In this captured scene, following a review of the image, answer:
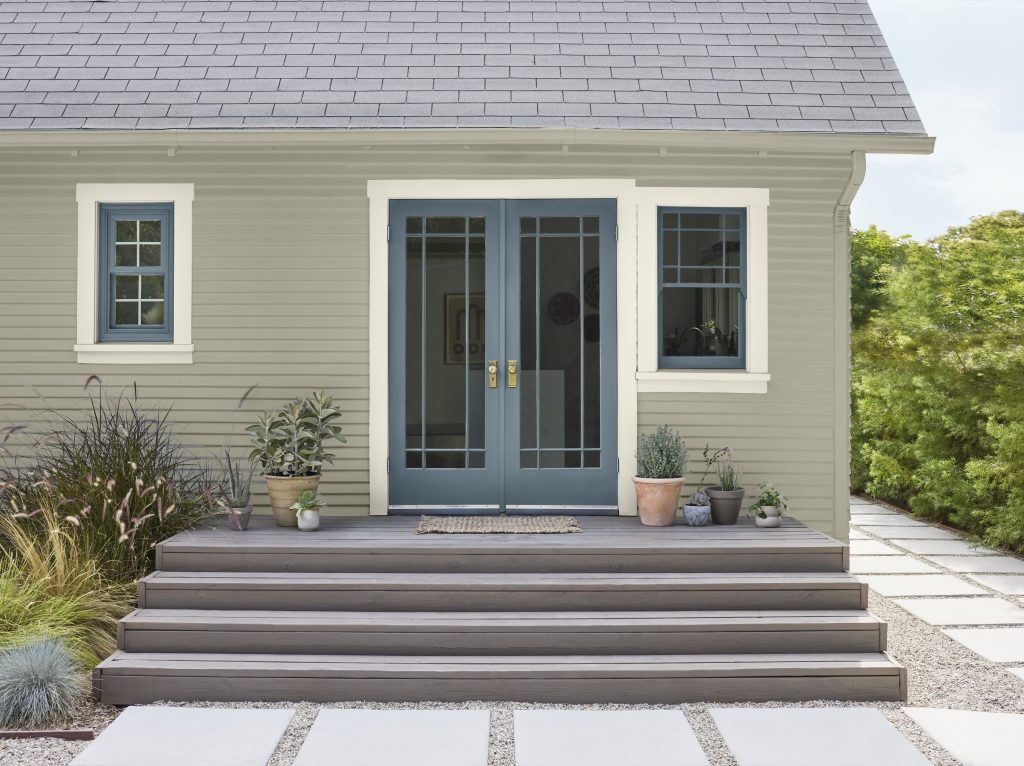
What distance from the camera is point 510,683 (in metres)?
3.84

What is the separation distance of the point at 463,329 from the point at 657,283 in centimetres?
128

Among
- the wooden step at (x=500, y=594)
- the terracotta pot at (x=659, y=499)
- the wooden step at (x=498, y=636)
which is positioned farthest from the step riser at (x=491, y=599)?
the terracotta pot at (x=659, y=499)

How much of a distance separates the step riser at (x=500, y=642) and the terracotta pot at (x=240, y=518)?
37.3 inches

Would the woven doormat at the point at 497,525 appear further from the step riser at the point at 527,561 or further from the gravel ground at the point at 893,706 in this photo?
the gravel ground at the point at 893,706

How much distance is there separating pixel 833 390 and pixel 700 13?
2.85m

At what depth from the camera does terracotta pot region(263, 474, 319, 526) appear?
16.7 ft

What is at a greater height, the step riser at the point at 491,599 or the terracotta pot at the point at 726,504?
the terracotta pot at the point at 726,504

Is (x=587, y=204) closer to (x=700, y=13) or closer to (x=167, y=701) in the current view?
(x=700, y=13)

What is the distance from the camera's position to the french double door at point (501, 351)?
5.61m

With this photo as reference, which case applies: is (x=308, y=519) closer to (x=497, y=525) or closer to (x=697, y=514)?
(x=497, y=525)

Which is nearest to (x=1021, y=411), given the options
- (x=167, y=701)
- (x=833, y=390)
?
(x=833, y=390)

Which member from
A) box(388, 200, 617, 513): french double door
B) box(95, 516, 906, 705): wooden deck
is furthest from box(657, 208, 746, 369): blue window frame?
box(95, 516, 906, 705): wooden deck

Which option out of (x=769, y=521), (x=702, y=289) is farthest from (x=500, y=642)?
(x=702, y=289)

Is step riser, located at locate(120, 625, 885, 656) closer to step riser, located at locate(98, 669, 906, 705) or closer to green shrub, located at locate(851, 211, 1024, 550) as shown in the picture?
step riser, located at locate(98, 669, 906, 705)
